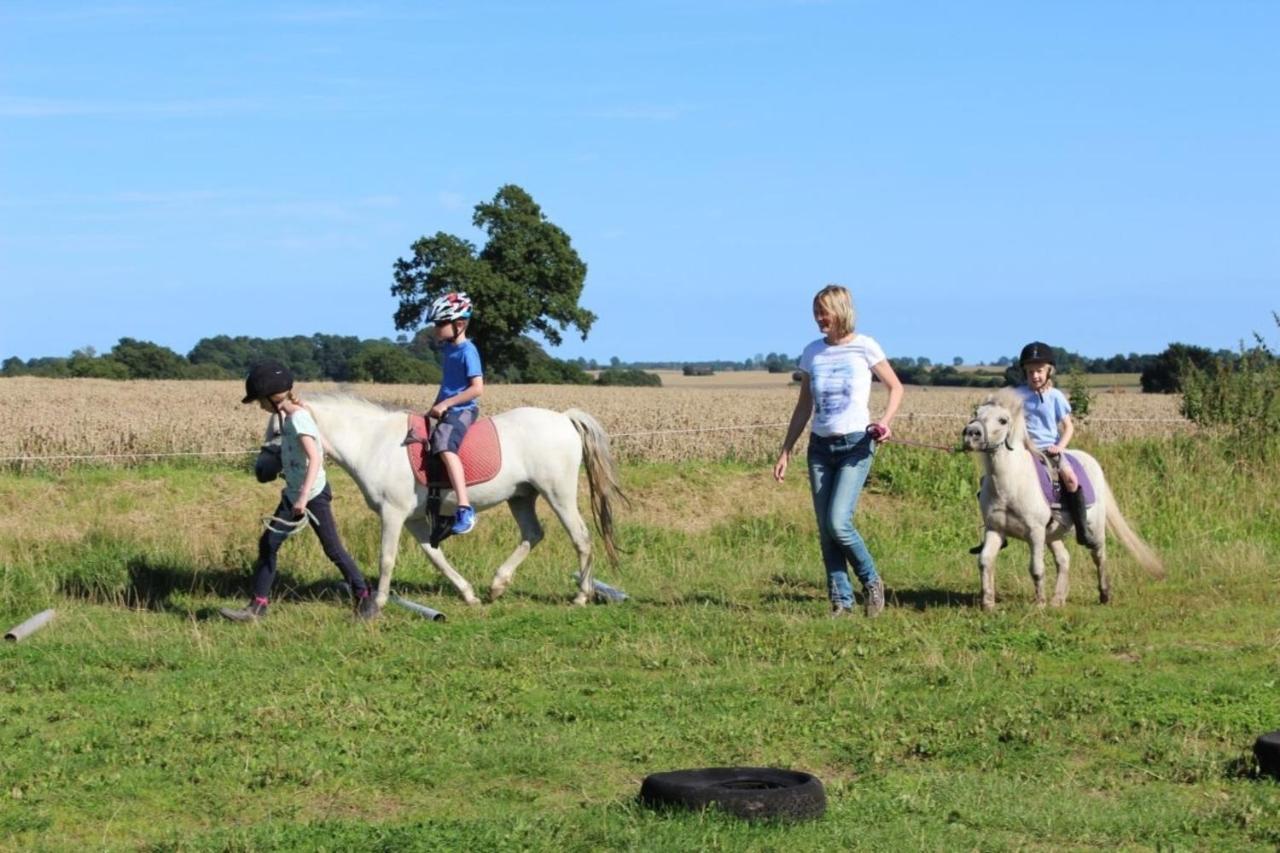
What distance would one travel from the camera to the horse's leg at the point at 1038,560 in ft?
37.6

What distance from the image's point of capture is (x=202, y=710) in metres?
8.21

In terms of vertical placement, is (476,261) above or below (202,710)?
above

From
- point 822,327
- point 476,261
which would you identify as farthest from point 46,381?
point 822,327

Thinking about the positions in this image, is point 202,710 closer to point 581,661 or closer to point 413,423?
point 581,661

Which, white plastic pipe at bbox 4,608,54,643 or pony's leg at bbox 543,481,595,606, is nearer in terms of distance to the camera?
white plastic pipe at bbox 4,608,54,643

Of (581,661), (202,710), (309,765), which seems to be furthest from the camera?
(581,661)

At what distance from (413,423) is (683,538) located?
15.1 ft

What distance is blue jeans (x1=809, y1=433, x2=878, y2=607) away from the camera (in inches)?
428

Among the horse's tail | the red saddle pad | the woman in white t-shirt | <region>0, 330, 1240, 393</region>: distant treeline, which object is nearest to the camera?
the woman in white t-shirt

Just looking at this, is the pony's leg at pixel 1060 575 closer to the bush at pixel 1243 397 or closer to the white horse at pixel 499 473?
the white horse at pixel 499 473

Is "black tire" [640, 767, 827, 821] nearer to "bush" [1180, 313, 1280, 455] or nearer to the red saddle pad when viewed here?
the red saddle pad

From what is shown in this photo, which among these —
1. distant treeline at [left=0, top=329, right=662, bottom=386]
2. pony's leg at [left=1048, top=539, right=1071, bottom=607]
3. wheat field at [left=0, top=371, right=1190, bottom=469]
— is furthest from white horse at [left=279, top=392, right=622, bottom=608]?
distant treeline at [left=0, top=329, right=662, bottom=386]

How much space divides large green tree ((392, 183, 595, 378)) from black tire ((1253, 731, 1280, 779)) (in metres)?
54.9

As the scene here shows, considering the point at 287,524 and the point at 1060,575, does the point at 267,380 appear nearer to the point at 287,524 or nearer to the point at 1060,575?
the point at 287,524
